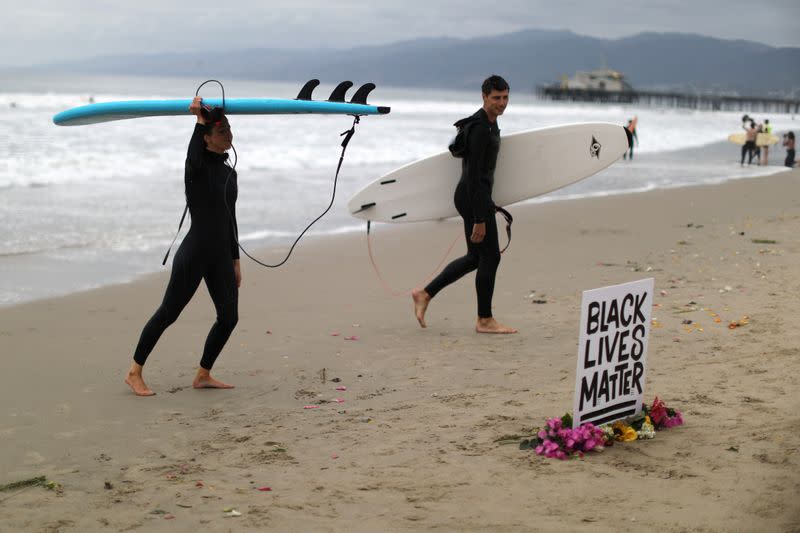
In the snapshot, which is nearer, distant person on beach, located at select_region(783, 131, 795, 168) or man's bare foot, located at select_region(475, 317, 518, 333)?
man's bare foot, located at select_region(475, 317, 518, 333)

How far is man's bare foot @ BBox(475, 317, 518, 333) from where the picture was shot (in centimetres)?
624

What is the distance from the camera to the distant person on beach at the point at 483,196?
5926 millimetres

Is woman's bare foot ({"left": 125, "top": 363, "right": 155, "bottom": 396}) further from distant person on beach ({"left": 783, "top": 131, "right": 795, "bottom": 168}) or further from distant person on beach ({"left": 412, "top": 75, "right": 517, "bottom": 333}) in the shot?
distant person on beach ({"left": 783, "top": 131, "right": 795, "bottom": 168})

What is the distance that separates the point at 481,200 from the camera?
5.96 m

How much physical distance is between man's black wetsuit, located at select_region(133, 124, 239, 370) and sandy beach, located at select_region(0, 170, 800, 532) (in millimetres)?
478

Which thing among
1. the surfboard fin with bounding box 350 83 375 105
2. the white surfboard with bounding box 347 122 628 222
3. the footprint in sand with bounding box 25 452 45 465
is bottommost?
the footprint in sand with bounding box 25 452 45 465

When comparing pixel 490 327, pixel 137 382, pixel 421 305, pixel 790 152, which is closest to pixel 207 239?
pixel 137 382

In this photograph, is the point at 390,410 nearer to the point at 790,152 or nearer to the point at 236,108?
the point at 236,108

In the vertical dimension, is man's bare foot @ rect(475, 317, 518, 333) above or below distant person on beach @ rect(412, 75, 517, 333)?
below

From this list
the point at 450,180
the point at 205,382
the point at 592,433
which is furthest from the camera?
the point at 450,180

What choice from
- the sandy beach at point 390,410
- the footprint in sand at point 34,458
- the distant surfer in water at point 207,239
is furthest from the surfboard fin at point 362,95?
the footprint in sand at point 34,458

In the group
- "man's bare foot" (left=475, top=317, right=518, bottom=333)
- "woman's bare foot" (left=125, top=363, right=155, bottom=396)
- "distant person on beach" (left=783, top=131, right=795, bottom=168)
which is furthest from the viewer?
"distant person on beach" (left=783, top=131, right=795, bottom=168)

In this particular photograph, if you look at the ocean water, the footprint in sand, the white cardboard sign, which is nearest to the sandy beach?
the footprint in sand

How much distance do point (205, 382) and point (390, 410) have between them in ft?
3.70
